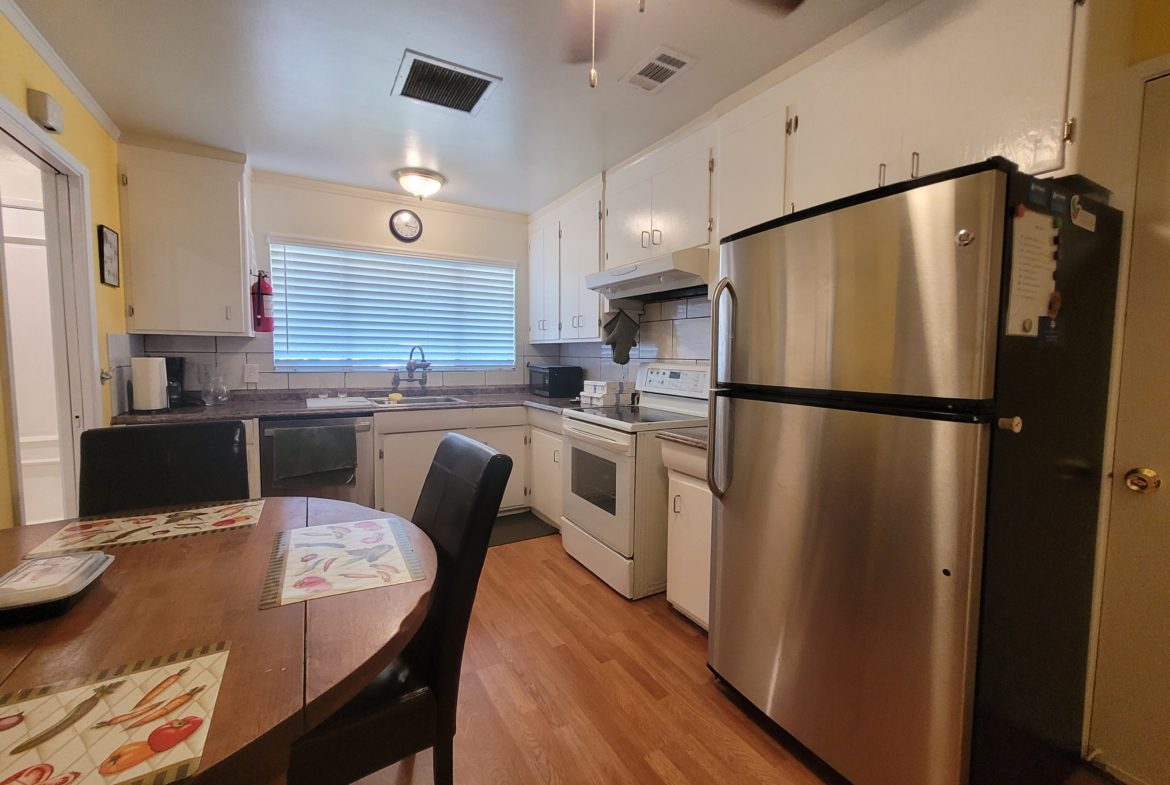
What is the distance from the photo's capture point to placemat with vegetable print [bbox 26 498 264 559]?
1.10 meters

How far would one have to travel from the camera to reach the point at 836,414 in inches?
50.9

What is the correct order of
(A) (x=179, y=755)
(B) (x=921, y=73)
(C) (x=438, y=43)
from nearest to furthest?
(A) (x=179, y=755) < (B) (x=921, y=73) < (C) (x=438, y=43)

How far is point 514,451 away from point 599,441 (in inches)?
45.9

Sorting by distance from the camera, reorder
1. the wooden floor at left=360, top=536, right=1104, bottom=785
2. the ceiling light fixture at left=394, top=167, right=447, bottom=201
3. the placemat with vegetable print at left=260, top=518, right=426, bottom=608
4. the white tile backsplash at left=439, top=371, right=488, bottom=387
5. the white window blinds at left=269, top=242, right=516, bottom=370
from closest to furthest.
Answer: the placemat with vegetable print at left=260, top=518, right=426, bottom=608 < the wooden floor at left=360, top=536, right=1104, bottom=785 < the ceiling light fixture at left=394, top=167, right=447, bottom=201 < the white window blinds at left=269, top=242, right=516, bottom=370 < the white tile backsplash at left=439, top=371, right=488, bottom=387

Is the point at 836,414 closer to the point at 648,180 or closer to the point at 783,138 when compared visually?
the point at 783,138

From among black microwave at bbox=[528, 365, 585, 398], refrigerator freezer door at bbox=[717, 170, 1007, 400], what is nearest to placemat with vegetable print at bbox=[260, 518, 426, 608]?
refrigerator freezer door at bbox=[717, 170, 1007, 400]

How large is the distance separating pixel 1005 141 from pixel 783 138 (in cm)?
73

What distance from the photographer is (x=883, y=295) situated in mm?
1183

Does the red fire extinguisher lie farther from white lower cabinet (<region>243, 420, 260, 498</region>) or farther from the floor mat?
the floor mat

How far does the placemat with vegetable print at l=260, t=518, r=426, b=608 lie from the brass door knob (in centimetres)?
189

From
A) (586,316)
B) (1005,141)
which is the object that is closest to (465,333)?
(586,316)

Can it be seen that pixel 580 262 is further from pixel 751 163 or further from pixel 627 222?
pixel 751 163

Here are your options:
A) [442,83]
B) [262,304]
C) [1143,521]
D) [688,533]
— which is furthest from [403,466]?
[1143,521]

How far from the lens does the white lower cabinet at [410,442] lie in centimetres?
302
